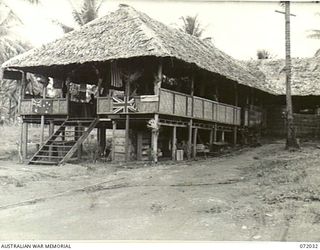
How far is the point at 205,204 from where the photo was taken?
351 inches

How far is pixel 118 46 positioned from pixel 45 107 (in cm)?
393

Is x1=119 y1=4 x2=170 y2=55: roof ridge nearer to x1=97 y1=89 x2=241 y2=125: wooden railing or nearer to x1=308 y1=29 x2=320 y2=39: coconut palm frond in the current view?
x1=97 y1=89 x2=241 y2=125: wooden railing

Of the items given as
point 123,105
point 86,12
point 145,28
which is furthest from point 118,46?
point 86,12

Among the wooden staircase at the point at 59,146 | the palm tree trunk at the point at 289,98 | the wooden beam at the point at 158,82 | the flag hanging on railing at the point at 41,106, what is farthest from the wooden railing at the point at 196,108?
the flag hanging on railing at the point at 41,106

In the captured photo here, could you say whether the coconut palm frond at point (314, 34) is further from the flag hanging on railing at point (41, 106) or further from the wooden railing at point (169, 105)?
the flag hanging on railing at point (41, 106)

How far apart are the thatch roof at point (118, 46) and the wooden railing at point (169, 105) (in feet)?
3.94

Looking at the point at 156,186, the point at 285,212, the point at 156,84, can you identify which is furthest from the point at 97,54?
the point at 285,212

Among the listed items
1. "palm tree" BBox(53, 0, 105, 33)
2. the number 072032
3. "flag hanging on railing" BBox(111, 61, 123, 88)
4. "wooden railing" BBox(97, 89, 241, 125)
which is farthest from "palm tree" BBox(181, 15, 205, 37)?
the number 072032

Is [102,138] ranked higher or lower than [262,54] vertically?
lower

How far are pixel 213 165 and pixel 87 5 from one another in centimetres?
1419

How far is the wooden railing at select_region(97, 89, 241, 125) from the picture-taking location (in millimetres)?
15203

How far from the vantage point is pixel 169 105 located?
51.5ft

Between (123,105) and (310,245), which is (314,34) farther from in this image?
(310,245)

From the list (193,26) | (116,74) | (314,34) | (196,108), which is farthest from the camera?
(193,26)
